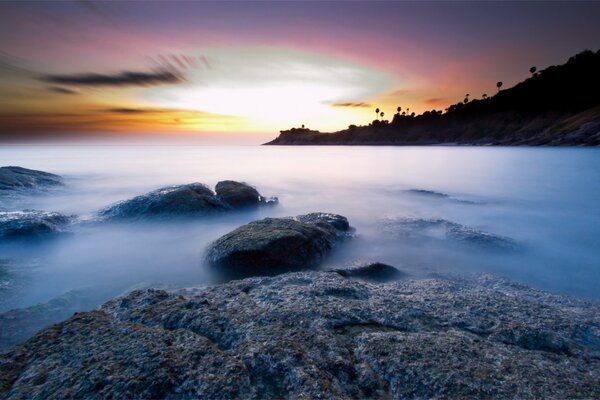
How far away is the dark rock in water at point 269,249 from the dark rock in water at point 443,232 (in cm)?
378

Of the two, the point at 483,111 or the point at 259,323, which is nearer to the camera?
the point at 259,323

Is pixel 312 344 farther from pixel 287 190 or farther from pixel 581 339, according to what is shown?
pixel 287 190

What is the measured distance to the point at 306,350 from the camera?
3080mm

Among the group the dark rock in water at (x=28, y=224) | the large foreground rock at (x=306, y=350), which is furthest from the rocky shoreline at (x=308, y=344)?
the dark rock in water at (x=28, y=224)

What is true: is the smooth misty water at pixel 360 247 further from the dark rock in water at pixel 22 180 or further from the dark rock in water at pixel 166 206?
the dark rock in water at pixel 22 180

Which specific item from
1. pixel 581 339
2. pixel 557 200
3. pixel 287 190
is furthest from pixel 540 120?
pixel 581 339

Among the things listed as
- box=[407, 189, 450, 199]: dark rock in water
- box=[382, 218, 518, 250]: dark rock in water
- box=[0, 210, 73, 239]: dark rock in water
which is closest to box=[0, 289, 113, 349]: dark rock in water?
box=[0, 210, 73, 239]: dark rock in water

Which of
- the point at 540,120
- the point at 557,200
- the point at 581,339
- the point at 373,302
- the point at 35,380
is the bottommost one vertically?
the point at 557,200

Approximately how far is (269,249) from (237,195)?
301 inches

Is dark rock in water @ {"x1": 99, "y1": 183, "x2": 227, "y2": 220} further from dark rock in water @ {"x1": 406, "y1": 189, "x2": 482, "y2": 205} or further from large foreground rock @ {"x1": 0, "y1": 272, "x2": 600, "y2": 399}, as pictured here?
dark rock in water @ {"x1": 406, "y1": 189, "x2": 482, "y2": 205}

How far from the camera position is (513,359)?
3059 millimetres

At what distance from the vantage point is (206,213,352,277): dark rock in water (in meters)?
6.63

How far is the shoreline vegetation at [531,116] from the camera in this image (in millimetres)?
81912

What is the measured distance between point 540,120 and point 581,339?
129414mm
